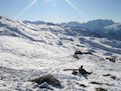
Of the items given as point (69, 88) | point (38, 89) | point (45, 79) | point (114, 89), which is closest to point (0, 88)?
point (38, 89)

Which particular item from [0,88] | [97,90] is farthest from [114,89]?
[0,88]

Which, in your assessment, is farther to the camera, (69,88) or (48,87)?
(69,88)

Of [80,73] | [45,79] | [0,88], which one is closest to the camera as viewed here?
[0,88]

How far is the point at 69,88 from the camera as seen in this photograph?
67.4 feet

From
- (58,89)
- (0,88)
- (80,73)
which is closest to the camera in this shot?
(0,88)

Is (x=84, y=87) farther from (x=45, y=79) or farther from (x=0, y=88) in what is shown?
(x=0, y=88)

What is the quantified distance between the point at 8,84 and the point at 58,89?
479cm

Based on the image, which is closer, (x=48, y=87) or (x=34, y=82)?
(x=48, y=87)

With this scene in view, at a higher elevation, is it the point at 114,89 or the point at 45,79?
the point at 45,79

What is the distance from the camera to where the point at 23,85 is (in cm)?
1991

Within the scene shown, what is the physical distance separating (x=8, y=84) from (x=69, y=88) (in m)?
5.78

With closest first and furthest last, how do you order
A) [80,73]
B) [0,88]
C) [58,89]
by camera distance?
1. [0,88]
2. [58,89]
3. [80,73]

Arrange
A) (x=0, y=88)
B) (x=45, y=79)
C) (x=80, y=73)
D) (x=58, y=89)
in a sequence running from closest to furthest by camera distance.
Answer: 1. (x=0, y=88)
2. (x=58, y=89)
3. (x=45, y=79)
4. (x=80, y=73)

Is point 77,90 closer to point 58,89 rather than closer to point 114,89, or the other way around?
point 58,89
